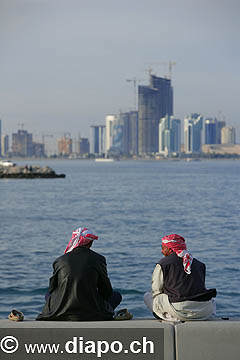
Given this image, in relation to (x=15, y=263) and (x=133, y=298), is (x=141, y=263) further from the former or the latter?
(x=133, y=298)

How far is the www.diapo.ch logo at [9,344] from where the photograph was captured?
413 cm

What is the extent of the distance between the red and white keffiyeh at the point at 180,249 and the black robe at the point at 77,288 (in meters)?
0.54

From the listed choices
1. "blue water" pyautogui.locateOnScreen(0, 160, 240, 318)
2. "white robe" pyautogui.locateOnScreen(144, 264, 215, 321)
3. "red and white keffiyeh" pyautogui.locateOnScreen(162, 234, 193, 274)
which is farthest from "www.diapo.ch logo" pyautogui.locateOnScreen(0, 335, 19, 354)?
"blue water" pyautogui.locateOnScreen(0, 160, 240, 318)

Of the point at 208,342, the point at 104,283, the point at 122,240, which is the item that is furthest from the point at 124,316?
the point at 122,240

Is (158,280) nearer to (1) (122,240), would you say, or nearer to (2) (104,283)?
(2) (104,283)

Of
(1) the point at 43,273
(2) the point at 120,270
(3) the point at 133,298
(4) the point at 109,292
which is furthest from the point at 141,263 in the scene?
(4) the point at 109,292

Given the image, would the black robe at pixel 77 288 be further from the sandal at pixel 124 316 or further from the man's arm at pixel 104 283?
the sandal at pixel 124 316

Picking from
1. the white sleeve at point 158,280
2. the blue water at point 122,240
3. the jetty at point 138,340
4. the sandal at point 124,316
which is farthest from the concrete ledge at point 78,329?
the blue water at point 122,240

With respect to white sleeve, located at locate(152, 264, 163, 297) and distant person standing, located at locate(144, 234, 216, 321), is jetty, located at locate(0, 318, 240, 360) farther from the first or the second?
white sleeve, located at locate(152, 264, 163, 297)

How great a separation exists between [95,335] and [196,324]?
650 mm

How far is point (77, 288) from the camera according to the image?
182 inches

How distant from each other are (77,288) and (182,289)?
785 mm

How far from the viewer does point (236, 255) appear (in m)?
18.0

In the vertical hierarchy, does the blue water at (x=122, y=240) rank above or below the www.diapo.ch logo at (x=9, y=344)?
below
